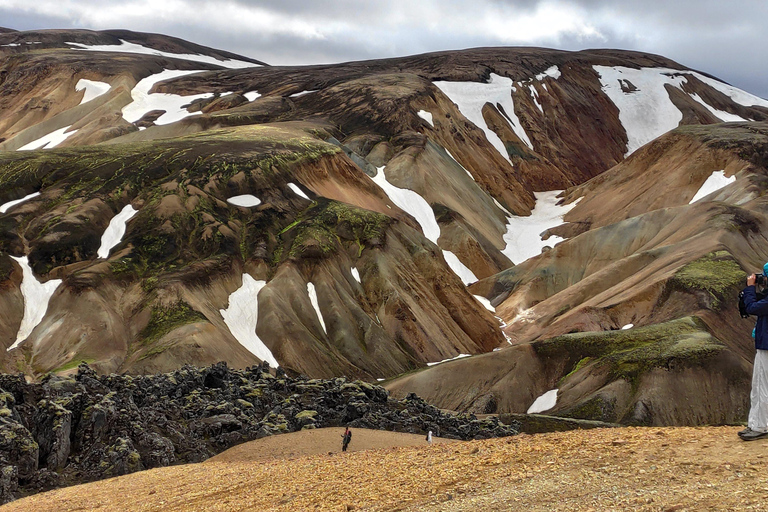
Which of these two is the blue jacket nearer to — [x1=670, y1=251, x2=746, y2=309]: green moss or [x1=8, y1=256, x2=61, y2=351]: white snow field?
[x1=670, y1=251, x2=746, y2=309]: green moss

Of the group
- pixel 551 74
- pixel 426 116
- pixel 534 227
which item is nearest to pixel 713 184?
pixel 534 227

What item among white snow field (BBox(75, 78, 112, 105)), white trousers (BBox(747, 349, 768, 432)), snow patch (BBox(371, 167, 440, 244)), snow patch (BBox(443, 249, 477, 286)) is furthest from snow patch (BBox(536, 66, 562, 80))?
white trousers (BBox(747, 349, 768, 432))

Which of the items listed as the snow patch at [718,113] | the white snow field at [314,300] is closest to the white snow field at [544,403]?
the white snow field at [314,300]

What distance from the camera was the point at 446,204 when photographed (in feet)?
334

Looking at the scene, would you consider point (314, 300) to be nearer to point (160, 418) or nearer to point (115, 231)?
point (115, 231)

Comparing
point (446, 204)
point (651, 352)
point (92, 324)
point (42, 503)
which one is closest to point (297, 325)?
point (92, 324)

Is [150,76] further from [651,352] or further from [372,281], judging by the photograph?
[651,352]

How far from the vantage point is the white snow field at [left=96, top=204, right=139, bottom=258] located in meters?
58.7

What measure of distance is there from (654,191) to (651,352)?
62.6 m

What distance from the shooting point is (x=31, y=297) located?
5309 centimetres

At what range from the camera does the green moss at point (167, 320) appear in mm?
50281

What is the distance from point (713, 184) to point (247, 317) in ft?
218

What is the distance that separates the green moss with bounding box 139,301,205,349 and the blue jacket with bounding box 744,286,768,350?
4190 cm

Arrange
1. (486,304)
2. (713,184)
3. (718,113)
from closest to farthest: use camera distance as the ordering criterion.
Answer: (486,304) < (713,184) < (718,113)
